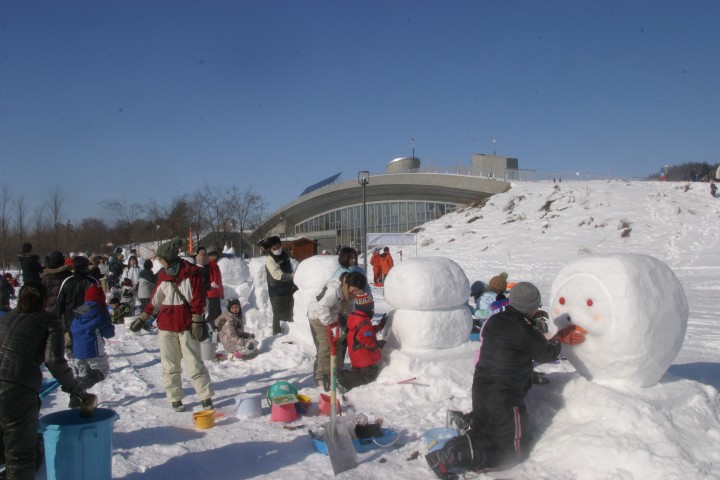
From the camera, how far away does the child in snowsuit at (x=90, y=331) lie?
17.5ft

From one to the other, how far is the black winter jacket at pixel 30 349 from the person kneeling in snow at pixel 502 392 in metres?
2.51

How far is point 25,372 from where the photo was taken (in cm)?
328

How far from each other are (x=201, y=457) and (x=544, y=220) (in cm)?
2812

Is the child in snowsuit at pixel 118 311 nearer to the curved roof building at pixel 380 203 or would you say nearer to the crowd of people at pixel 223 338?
the crowd of people at pixel 223 338

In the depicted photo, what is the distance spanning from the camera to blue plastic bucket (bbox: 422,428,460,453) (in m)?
4.09

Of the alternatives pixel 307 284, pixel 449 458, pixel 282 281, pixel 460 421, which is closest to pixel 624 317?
pixel 460 421

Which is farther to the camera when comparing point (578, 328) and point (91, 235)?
point (91, 235)

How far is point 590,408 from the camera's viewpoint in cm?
410

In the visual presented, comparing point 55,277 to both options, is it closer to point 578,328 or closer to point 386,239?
point 578,328

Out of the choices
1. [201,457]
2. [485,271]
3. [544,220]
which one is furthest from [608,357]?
[544,220]

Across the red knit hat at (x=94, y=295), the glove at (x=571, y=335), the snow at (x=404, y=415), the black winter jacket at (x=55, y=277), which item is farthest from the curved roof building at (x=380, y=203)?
the red knit hat at (x=94, y=295)

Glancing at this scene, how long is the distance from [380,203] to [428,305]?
135ft

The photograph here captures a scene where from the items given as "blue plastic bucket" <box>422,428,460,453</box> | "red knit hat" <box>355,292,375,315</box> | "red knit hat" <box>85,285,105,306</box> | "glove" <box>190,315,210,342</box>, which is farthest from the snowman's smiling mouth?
"red knit hat" <box>85,285,105,306</box>

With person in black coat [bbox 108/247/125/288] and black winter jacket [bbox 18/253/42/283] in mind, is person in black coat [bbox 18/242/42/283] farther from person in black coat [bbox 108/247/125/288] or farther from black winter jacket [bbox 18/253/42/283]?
person in black coat [bbox 108/247/125/288]
